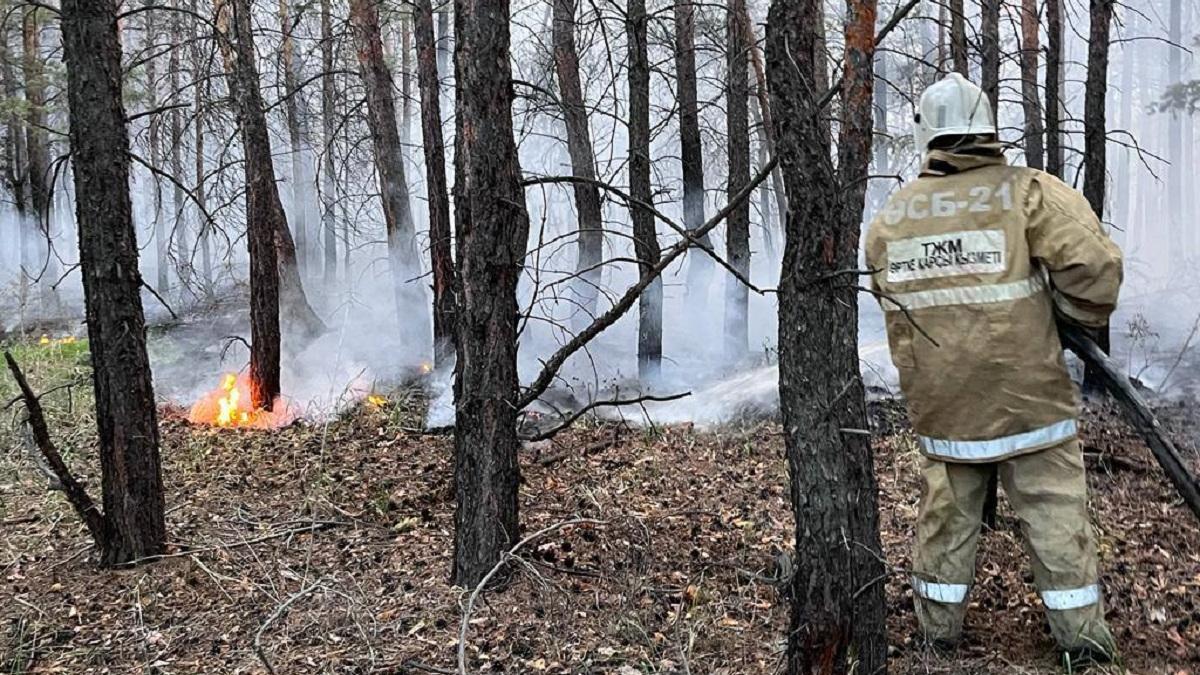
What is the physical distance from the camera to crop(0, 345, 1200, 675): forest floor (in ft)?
11.4

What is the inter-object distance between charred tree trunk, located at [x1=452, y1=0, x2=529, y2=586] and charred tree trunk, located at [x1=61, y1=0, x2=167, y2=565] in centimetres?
191

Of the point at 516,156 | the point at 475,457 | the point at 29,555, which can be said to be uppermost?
the point at 516,156

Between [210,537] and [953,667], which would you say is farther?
[210,537]

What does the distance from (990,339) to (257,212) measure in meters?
7.71

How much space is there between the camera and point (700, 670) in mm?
3213

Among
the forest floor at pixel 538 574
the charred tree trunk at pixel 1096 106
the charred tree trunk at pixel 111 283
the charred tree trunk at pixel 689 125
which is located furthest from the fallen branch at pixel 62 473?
the charred tree trunk at pixel 1096 106

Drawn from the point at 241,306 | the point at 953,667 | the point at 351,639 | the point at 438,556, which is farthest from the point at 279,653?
the point at 241,306

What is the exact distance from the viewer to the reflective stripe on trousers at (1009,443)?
336 cm

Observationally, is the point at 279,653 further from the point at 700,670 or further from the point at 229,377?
the point at 229,377

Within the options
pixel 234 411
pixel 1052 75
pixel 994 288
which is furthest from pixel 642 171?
pixel 994 288

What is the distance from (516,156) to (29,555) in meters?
3.77

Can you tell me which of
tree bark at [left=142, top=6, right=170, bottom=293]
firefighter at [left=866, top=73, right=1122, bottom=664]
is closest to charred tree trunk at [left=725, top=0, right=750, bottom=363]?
tree bark at [left=142, top=6, right=170, bottom=293]

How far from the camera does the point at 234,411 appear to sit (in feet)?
30.1

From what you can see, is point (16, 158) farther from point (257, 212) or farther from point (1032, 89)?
point (1032, 89)
